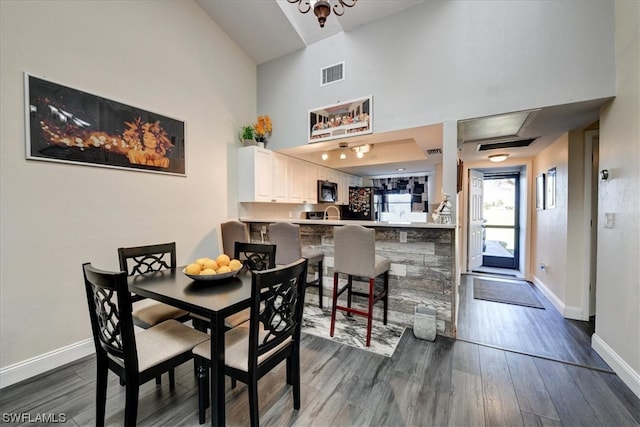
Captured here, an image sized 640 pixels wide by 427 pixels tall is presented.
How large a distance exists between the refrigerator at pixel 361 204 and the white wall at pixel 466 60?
9.63ft

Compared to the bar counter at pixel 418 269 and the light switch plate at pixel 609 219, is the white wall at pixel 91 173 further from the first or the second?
the light switch plate at pixel 609 219

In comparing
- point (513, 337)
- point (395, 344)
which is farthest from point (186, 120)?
point (513, 337)

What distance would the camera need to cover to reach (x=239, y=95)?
12.8 ft

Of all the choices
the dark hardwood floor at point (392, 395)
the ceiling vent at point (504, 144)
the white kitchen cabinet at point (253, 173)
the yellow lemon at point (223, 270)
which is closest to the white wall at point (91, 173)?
the white kitchen cabinet at point (253, 173)

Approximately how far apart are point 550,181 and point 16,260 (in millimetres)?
5928

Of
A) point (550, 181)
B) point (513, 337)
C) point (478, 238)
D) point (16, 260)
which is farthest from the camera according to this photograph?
point (478, 238)

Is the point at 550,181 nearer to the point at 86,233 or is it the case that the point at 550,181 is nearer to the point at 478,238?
the point at 478,238

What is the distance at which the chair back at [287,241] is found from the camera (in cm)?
288

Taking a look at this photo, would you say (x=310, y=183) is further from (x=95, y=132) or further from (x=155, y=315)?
(x=155, y=315)

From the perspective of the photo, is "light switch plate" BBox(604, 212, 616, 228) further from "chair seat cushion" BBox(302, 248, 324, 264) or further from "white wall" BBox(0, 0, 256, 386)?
"white wall" BBox(0, 0, 256, 386)

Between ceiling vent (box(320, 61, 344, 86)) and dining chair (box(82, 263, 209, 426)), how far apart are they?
3.25 meters

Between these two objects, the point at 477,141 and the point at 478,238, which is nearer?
the point at 477,141

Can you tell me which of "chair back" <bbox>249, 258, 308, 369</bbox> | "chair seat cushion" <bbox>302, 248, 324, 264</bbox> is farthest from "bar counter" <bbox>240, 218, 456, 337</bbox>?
"chair back" <bbox>249, 258, 308, 369</bbox>

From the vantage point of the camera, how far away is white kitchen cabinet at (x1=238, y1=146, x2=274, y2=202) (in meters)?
3.77
